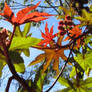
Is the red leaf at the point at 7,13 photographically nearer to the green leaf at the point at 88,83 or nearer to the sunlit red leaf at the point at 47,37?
the sunlit red leaf at the point at 47,37

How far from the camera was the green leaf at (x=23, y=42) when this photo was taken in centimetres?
43

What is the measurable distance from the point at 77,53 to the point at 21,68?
0.29 meters

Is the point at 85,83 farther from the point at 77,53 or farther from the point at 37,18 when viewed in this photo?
the point at 37,18

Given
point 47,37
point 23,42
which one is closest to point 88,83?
point 47,37

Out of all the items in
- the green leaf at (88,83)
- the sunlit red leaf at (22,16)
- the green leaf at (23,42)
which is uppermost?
the sunlit red leaf at (22,16)

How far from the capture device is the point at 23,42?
44 cm

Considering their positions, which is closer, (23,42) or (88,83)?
(23,42)

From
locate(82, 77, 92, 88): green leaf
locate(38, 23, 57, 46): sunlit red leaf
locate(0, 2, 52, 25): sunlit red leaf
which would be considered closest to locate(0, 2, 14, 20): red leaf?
locate(0, 2, 52, 25): sunlit red leaf

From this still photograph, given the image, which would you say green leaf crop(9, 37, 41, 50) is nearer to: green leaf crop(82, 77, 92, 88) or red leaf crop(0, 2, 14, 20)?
red leaf crop(0, 2, 14, 20)

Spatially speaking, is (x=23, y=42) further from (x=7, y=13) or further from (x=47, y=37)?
(x=47, y=37)

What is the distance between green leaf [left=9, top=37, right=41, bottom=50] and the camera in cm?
43

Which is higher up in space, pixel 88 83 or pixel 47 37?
pixel 47 37

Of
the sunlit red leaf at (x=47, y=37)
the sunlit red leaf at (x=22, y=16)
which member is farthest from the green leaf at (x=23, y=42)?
the sunlit red leaf at (x=47, y=37)

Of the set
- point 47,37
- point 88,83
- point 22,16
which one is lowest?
point 88,83
